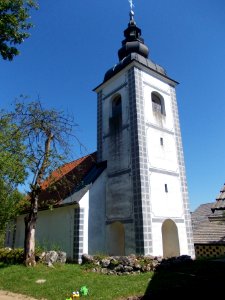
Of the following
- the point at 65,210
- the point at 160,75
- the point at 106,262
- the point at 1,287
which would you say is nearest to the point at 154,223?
the point at 106,262

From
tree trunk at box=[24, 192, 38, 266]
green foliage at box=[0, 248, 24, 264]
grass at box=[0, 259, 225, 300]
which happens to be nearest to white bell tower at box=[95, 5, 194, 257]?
grass at box=[0, 259, 225, 300]

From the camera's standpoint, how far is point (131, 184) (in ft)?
49.5

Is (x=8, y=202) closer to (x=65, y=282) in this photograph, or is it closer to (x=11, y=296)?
(x=65, y=282)

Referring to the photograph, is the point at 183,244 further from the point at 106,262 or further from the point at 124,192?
the point at 106,262

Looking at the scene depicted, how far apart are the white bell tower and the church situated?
48 millimetres

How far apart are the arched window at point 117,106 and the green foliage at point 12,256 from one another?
9.95 metres

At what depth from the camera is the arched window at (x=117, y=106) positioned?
17953mm

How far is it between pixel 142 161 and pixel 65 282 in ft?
25.1

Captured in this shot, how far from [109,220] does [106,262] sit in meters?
3.79

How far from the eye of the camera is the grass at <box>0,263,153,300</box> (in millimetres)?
7969

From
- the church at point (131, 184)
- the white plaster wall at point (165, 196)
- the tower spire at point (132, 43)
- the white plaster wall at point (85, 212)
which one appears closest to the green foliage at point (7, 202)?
the church at point (131, 184)

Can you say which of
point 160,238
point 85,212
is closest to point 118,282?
point 160,238

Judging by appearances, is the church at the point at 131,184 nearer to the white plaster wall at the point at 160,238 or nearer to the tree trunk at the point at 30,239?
the white plaster wall at the point at 160,238

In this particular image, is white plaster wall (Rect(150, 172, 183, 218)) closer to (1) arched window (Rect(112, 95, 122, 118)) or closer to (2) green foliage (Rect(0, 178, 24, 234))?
(1) arched window (Rect(112, 95, 122, 118))
